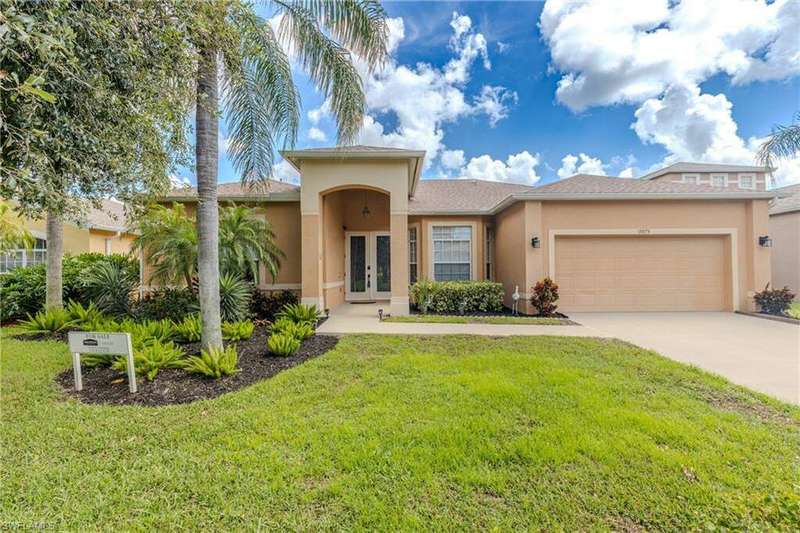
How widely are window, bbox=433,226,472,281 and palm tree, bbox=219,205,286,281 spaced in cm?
592

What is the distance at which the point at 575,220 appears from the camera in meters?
10.2

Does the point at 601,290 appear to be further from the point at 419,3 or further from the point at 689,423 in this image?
the point at 419,3

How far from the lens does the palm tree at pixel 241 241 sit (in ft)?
27.2

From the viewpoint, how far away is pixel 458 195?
46.5 ft

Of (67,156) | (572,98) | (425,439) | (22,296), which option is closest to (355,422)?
(425,439)

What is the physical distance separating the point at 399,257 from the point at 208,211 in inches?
209

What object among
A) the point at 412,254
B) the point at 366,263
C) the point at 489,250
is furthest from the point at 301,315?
the point at 489,250

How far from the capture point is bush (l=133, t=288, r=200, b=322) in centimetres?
774

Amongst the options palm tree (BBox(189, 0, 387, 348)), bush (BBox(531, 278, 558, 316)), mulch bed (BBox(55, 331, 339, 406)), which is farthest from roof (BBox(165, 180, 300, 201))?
bush (BBox(531, 278, 558, 316))

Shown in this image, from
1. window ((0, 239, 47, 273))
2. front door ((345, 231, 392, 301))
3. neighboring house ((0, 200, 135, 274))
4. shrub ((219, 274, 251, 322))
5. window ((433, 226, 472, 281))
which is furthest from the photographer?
neighboring house ((0, 200, 135, 274))

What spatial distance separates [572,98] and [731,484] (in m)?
15.2

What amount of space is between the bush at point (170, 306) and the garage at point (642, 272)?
10.4 meters

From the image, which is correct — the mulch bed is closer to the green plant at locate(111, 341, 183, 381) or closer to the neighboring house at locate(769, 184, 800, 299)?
the green plant at locate(111, 341, 183, 381)

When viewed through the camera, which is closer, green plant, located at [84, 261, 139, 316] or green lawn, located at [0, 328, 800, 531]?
green lawn, located at [0, 328, 800, 531]
